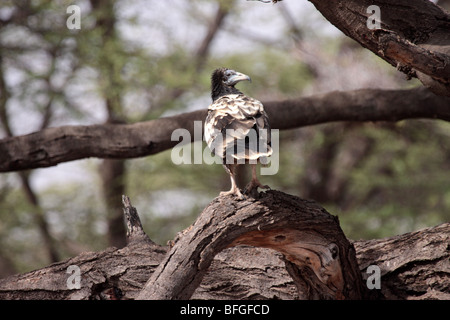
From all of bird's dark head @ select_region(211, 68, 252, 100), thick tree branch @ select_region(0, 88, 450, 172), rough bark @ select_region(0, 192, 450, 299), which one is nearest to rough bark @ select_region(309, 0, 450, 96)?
bird's dark head @ select_region(211, 68, 252, 100)

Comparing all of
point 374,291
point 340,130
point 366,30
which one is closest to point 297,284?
point 374,291

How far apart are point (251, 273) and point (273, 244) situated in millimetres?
642

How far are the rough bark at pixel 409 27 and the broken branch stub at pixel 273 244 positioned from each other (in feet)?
3.63

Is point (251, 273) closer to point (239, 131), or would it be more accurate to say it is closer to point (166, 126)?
point (239, 131)

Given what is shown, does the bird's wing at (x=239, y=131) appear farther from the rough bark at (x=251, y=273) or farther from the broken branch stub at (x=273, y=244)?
the rough bark at (x=251, y=273)

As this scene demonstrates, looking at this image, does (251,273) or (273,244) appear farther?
(251,273)

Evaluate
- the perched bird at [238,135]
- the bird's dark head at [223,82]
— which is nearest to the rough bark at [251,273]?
the perched bird at [238,135]

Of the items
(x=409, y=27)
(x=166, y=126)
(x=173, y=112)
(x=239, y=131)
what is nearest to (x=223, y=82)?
(x=166, y=126)

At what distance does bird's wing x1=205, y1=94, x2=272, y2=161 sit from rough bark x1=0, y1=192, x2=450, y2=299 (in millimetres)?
893

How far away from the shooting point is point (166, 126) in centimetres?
518

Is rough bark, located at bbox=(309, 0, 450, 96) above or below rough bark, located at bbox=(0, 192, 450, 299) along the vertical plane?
A: above

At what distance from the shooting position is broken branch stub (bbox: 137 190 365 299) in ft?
10.0

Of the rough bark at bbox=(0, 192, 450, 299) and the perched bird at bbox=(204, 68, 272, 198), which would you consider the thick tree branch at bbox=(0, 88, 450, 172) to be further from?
the perched bird at bbox=(204, 68, 272, 198)
